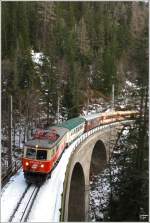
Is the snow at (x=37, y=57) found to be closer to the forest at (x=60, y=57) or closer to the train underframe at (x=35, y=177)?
the forest at (x=60, y=57)

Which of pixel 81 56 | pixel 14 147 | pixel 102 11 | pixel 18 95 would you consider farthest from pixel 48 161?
pixel 102 11

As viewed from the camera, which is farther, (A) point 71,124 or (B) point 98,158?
(B) point 98,158

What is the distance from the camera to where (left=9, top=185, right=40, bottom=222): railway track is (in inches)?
823

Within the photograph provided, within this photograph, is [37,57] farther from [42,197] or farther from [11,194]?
[42,197]

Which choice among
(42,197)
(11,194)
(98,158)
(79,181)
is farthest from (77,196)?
(98,158)

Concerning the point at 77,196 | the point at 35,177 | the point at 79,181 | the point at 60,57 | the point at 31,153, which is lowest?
the point at 77,196

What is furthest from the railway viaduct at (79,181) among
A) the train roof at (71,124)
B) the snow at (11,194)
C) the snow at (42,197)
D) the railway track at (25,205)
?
the railway track at (25,205)

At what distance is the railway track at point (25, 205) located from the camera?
20.9 m

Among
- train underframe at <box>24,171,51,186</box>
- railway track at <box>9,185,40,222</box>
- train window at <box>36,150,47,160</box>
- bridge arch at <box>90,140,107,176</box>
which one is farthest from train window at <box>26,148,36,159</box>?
bridge arch at <box>90,140,107,176</box>

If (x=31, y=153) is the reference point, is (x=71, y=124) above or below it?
above

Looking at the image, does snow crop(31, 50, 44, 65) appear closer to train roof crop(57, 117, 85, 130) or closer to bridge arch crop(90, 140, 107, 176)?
bridge arch crop(90, 140, 107, 176)

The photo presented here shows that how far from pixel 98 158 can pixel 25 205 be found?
101 ft

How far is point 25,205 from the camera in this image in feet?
74.5

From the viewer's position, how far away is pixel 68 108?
198 ft
